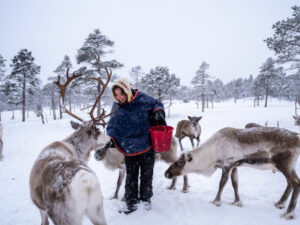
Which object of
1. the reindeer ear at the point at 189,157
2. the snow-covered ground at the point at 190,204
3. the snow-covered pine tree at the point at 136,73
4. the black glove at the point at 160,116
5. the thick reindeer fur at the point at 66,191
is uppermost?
the snow-covered pine tree at the point at 136,73

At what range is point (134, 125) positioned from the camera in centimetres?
261

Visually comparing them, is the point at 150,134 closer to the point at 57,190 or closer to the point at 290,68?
the point at 57,190

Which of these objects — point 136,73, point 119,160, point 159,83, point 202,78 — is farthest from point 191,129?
point 202,78

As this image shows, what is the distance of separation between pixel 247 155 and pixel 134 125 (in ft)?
6.22

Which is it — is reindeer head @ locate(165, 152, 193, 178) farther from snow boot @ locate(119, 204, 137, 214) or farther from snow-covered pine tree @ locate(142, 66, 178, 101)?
snow-covered pine tree @ locate(142, 66, 178, 101)

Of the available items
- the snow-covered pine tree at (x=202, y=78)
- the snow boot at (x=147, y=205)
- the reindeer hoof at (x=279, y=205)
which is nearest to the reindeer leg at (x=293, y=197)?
the reindeer hoof at (x=279, y=205)

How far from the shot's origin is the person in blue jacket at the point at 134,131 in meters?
2.59

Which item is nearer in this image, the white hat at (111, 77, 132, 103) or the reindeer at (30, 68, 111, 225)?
the reindeer at (30, 68, 111, 225)

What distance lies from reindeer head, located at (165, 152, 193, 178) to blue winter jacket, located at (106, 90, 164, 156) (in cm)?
92

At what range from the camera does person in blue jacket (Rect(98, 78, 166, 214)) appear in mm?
2588

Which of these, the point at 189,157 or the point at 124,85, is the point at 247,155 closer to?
the point at 189,157

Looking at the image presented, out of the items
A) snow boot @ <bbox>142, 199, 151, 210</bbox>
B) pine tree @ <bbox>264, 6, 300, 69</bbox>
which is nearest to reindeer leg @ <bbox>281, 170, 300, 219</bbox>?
snow boot @ <bbox>142, 199, 151, 210</bbox>

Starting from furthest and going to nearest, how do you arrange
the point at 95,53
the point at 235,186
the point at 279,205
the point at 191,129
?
1. the point at 95,53
2. the point at 191,129
3. the point at 235,186
4. the point at 279,205

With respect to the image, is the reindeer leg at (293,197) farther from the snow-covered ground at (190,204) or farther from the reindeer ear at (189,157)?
the reindeer ear at (189,157)
